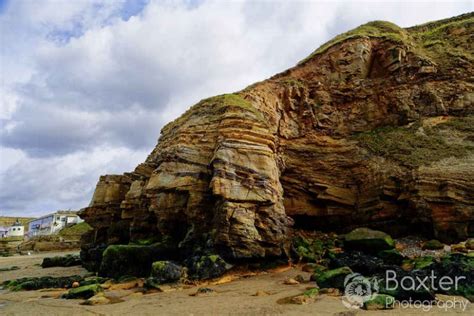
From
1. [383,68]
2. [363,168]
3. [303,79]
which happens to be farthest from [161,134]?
[383,68]

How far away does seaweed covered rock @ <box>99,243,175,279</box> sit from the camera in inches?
847

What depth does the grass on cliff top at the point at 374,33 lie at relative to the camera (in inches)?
1403

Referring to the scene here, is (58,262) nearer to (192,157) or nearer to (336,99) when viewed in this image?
(192,157)

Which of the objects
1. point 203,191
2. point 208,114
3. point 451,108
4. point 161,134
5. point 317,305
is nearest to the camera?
point 317,305

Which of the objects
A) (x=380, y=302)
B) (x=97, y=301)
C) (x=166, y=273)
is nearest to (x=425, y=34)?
(x=380, y=302)

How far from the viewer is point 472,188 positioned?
2336 centimetres

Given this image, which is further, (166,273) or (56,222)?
(56,222)

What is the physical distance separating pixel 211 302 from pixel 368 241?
39.4 ft

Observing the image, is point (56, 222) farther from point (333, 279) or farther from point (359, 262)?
point (333, 279)

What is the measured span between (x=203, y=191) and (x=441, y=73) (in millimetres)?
22798

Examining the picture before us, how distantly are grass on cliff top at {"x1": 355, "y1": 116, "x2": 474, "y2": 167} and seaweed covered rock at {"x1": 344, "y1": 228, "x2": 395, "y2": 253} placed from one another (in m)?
6.73

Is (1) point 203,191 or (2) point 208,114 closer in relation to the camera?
(1) point 203,191

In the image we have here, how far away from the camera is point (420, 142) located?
28234 mm

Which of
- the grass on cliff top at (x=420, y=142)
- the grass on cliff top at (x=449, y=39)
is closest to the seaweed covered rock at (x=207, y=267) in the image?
the grass on cliff top at (x=420, y=142)
